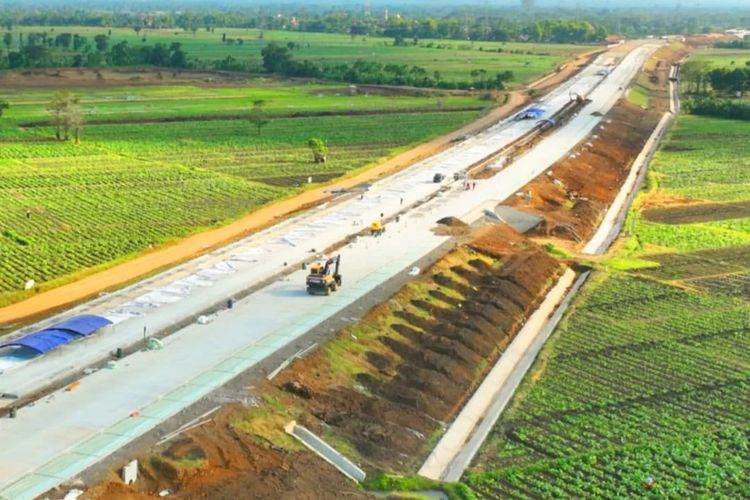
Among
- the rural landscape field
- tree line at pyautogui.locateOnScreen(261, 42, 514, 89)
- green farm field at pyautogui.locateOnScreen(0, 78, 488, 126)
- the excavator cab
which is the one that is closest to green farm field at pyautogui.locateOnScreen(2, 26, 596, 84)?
tree line at pyautogui.locateOnScreen(261, 42, 514, 89)

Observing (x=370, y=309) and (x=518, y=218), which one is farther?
(x=518, y=218)

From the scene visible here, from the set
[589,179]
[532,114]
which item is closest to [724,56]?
[532,114]

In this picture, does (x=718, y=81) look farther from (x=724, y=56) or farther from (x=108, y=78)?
(x=108, y=78)

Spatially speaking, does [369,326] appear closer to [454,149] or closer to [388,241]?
[388,241]

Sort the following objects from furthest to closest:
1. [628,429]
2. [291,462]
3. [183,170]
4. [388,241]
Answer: [183,170]
[388,241]
[628,429]
[291,462]

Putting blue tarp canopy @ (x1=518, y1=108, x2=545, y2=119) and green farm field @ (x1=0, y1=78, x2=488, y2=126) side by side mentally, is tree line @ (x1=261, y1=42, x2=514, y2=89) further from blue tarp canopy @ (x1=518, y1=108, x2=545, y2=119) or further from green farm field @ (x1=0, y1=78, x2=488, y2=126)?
blue tarp canopy @ (x1=518, y1=108, x2=545, y2=119)

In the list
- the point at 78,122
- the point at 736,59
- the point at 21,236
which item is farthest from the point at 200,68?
the point at 21,236

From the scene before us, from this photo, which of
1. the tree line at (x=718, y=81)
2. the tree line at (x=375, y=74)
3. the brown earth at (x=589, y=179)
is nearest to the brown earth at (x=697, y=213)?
the brown earth at (x=589, y=179)
